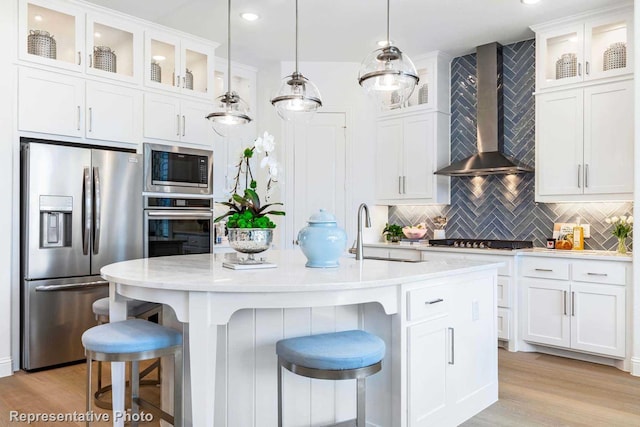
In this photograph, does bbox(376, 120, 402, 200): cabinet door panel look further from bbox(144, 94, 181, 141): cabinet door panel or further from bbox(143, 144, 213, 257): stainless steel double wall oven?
bbox(144, 94, 181, 141): cabinet door panel

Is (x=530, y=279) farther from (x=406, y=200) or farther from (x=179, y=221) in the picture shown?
(x=179, y=221)

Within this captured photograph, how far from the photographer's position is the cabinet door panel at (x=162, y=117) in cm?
438

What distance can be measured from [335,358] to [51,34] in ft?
11.5

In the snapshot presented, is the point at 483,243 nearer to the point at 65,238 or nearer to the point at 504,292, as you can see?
the point at 504,292

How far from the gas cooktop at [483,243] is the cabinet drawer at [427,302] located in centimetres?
217

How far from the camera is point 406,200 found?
541 centimetres

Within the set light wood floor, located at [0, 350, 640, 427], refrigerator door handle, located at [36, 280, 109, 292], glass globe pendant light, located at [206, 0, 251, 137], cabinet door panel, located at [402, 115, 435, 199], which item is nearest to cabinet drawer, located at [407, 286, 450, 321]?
light wood floor, located at [0, 350, 640, 427]

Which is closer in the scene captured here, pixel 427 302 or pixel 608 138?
pixel 427 302

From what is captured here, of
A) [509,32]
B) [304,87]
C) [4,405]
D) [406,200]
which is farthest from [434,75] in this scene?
[4,405]

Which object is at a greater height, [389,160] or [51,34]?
[51,34]

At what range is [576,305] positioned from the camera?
395 cm

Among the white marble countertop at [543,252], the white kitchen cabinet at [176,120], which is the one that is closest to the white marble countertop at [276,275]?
the white marble countertop at [543,252]

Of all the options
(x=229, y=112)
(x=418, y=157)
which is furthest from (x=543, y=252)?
(x=229, y=112)

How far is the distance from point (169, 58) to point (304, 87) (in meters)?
2.17
